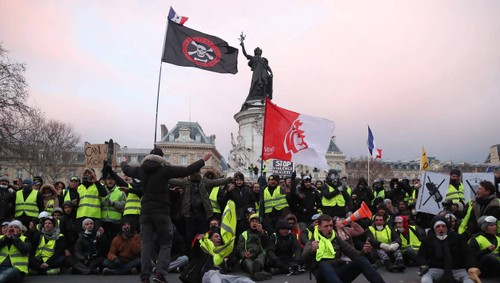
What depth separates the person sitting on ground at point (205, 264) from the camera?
Result: 6.50 meters

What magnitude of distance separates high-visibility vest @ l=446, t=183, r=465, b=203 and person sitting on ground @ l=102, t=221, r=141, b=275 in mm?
8075

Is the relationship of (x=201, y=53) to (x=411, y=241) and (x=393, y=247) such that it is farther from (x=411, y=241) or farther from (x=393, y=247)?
(x=411, y=241)

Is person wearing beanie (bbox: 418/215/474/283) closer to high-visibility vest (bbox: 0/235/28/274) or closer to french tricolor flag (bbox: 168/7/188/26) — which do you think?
high-visibility vest (bbox: 0/235/28/274)

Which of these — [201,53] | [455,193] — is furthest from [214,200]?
[455,193]

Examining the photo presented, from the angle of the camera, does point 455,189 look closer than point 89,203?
No

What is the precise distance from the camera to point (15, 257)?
7.46m

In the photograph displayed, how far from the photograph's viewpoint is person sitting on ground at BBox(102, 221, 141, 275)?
8.21 metres

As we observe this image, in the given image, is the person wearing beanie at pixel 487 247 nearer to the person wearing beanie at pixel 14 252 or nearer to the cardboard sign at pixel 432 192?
the cardboard sign at pixel 432 192

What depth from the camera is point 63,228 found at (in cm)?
898

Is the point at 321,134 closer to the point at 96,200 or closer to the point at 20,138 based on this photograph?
the point at 96,200

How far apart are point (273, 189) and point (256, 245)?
2.04 m

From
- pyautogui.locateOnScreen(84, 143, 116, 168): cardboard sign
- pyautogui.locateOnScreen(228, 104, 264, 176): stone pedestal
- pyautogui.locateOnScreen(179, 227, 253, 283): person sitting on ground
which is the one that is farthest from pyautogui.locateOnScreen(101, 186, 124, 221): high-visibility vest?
pyautogui.locateOnScreen(228, 104, 264, 176): stone pedestal

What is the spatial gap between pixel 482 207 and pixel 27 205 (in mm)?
9816

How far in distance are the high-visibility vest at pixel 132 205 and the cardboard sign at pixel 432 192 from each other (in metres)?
6.73
